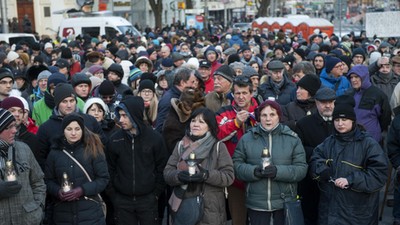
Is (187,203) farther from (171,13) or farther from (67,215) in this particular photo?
(171,13)

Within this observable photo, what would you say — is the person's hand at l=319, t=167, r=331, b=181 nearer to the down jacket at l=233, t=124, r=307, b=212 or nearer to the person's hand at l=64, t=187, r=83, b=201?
the down jacket at l=233, t=124, r=307, b=212

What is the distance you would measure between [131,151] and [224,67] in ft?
6.32

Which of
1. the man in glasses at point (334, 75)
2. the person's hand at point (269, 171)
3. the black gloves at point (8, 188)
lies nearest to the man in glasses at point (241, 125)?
the person's hand at point (269, 171)

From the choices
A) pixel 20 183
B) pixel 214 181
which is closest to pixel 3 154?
pixel 20 183

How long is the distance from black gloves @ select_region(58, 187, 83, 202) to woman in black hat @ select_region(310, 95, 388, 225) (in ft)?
7.46

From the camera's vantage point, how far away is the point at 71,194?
6.09m

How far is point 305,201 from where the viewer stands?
7.26 meters

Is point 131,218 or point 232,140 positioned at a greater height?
point 232,140

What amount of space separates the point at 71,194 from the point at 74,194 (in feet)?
0.09

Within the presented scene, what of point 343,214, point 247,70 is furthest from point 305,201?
point 247,70

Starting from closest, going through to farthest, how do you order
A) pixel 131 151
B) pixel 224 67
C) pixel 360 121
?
pixel 131 151
pixel 224 67
pixel 360 121

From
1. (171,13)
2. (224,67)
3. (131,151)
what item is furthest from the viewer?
(171,13)

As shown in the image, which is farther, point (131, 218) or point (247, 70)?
point (247, 70)

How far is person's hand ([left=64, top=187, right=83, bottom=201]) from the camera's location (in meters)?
6.08
